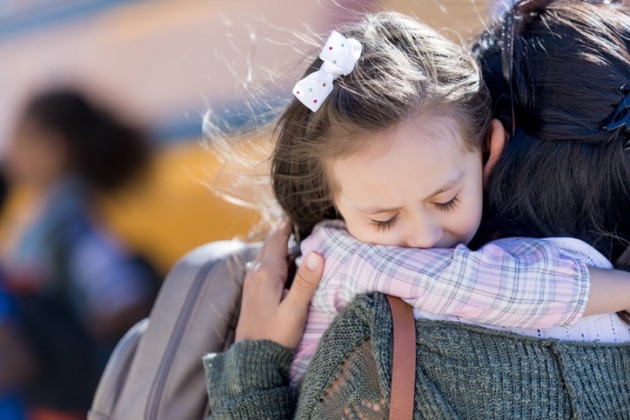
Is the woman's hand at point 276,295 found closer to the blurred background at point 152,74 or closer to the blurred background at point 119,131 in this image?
the blurred background at point 119,131

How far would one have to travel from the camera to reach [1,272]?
3.43 metres

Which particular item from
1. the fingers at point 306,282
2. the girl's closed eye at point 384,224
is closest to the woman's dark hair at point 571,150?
the girl's closed eye at point 384,224

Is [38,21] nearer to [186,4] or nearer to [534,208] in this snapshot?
[186,4]

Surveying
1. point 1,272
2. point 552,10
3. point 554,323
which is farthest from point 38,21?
point 554,323

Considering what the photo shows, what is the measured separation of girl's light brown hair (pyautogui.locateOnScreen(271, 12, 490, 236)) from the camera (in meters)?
1.52

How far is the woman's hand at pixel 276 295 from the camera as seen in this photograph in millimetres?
1638

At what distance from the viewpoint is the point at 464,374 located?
133cm

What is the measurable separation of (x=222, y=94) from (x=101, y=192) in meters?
1.37

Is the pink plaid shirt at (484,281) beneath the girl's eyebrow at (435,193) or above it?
beneath

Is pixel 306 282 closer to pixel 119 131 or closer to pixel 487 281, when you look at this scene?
pixel 487 281

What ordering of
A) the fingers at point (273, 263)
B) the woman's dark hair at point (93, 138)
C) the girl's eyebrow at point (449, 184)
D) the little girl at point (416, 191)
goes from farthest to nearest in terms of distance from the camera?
1. the woman's dark hair at point (93, 138)
2. the fingers at point (273, 263)
3. the girl's eyebrow at point (449, 184)
4. the little girl at point (416, 191)

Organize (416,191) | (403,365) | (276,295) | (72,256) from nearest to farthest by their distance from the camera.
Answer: (403,365) → (416,191) → (276,295) → (72,256)

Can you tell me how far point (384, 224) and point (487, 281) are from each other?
26 cm

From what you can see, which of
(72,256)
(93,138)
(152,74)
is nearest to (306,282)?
(72,256)
